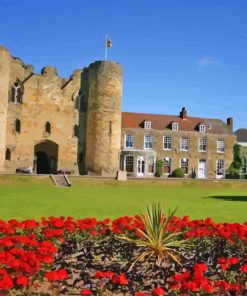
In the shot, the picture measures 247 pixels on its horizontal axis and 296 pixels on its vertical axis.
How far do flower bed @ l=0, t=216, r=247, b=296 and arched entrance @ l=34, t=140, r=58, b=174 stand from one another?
41.6m

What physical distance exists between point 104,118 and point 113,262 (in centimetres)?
4066

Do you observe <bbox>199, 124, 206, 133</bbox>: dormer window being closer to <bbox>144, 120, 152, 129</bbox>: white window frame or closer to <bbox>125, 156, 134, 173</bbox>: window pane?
<bbox>144, 120, 152, 129</bbox>: white window frame

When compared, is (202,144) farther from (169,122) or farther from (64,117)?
(64,117)

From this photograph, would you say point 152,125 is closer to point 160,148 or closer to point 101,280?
point 160,148

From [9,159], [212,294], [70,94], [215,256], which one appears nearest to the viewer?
[212,294]

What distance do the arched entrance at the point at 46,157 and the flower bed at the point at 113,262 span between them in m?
41.6

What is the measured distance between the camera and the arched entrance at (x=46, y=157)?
166 feet

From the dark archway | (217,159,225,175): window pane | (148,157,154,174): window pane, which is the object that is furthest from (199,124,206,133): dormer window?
the dark archway

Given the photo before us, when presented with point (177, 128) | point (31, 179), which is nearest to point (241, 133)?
point (177, 128)

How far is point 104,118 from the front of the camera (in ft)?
160

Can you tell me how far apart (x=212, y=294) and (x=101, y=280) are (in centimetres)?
157

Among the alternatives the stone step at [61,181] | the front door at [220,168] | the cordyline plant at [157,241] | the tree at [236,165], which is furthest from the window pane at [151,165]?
the cordyline plant at [157,241]

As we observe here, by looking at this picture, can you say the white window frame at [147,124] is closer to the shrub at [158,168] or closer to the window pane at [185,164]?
the shrub at [158,168]

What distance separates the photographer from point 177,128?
63.2 m
